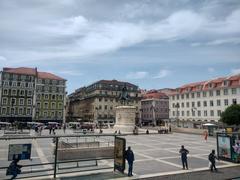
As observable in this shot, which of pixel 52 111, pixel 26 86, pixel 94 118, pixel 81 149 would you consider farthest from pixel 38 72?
pixel 81 149

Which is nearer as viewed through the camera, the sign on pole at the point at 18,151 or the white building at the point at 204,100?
the sign on pole at the point at 18,151

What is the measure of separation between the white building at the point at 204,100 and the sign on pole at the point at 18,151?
198 feet

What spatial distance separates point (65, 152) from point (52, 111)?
6466 cm

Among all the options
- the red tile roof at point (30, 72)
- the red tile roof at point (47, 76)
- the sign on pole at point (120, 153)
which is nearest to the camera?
the sign on pole at point (120, 153)

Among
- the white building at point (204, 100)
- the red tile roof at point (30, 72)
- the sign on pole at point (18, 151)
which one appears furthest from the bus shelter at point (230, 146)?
the red tile roof at point (30, 72)

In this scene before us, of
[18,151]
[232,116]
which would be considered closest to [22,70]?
[232,116]

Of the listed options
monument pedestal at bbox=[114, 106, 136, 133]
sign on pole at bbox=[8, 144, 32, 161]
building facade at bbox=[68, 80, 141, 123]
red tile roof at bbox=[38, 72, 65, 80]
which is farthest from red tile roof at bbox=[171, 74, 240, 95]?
sign on pole at bbox=[8, 144, 32, 161]

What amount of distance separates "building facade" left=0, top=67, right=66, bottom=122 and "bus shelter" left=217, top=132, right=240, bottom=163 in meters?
64.2

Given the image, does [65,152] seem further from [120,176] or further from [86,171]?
[120,176]

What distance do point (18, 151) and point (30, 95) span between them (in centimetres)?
6663

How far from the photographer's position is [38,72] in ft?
268

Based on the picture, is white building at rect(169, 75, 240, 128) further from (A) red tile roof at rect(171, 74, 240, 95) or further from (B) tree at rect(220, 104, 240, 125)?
(B) tree at rect(220, 104, 240, 125)

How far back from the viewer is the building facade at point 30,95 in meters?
71.6

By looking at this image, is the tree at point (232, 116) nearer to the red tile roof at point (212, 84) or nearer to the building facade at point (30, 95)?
the red tile roof at point (212, 84)
